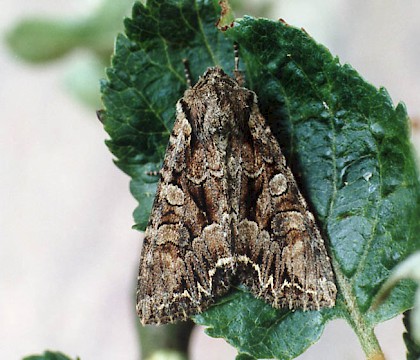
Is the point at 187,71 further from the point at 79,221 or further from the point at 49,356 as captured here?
the point at 79,221

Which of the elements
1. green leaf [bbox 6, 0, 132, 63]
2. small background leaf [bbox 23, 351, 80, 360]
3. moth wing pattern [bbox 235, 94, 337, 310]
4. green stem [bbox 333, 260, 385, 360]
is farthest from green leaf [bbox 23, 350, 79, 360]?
green leaf [bbox 6, 0, 132, 63]

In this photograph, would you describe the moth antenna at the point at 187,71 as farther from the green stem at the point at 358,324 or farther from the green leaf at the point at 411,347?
the green leaf at the point at 411,347

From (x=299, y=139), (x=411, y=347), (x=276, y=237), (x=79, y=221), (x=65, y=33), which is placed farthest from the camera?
(x=79, y=221)

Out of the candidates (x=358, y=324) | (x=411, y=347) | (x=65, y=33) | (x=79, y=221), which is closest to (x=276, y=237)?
(x=358, y=324)

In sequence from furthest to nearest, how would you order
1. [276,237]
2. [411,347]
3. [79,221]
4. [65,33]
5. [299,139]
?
[79,221] < [65,33] < [276,237] < [299,139] < [411,347]

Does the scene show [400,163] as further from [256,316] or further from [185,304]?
[185,304]
